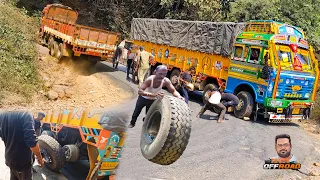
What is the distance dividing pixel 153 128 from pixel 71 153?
2.90 feet

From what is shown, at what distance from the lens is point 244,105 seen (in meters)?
9.34

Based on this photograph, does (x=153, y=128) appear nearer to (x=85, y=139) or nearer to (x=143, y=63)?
(x=85, y=139)

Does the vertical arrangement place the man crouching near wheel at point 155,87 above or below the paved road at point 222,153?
above

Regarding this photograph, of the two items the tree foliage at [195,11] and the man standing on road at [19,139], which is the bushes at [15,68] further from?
the tree foliage at [195,11]

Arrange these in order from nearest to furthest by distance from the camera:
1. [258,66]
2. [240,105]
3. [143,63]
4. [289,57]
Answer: [143,63], [289,57], [258,66], [240,105]

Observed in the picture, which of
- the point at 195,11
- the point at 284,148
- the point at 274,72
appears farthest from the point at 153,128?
the point at 195,11

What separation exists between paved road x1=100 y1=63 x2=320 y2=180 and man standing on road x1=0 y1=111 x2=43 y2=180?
4.62 feet

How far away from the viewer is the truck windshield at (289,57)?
861 centimetres

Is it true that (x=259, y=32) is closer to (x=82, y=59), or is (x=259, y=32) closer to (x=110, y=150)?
(x=82, y=59)

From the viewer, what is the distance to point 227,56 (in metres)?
9.88

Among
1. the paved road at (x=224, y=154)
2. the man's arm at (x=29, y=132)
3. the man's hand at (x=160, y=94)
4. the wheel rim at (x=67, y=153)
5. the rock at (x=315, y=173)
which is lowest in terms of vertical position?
the rock at (x=315, y=173)

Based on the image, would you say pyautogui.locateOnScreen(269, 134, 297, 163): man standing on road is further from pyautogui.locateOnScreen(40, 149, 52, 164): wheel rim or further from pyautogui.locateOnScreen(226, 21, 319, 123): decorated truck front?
pyautogui.locateOnScreen(226, 21, 319, 123): decorated truck front

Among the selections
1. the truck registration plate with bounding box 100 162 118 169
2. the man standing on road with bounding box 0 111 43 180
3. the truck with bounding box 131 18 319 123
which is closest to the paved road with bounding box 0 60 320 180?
the truck with bounding box 131 18 319 123

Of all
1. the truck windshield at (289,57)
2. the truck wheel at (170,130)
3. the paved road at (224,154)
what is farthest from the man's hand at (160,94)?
the truck windshield at (289,57)
